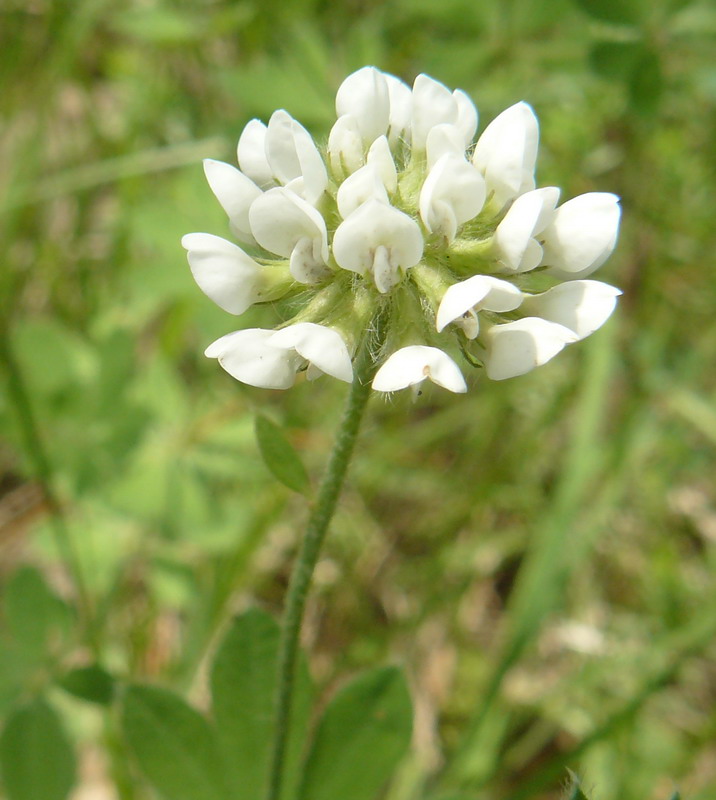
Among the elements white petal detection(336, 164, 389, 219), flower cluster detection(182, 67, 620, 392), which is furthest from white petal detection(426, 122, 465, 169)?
white petal detection(336, 164, 389, 219)

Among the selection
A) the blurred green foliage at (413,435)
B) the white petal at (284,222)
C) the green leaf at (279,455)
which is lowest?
the blurred green foliage at (413,435)

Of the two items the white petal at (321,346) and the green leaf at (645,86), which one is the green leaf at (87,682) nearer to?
the white petal at (321,346)

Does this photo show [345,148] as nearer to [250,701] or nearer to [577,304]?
[577,304]

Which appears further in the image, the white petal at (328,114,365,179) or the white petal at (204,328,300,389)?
the white petal at (328,114,365,179)

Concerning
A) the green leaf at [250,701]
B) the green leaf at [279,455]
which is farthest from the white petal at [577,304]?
the green leaf at [250,701]

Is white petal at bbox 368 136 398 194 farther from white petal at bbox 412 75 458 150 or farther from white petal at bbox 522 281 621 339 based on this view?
white petal at bbox 522 281 621 339

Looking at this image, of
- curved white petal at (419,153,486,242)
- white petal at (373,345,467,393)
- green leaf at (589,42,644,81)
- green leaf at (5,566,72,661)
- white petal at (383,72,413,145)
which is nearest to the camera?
white petal at (373,345,467,393)

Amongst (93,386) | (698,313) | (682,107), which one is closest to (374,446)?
(93,386)
